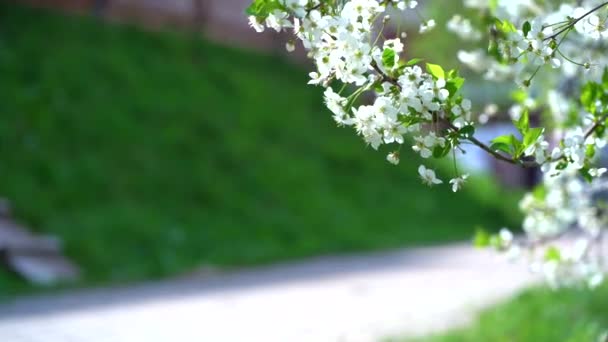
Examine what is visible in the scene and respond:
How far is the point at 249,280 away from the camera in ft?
28.8

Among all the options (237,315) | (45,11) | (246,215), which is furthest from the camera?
(45,11)

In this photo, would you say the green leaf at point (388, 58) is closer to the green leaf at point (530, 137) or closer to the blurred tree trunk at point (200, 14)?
the green leaf at point (530, 137)

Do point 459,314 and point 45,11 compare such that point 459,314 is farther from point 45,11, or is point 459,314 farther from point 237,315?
point 45,11

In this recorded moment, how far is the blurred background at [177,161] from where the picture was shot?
30.2 feet

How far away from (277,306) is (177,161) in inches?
209

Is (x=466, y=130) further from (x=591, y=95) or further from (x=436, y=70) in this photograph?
(x=591, y=95)

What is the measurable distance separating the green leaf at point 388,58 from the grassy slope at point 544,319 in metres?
3.15

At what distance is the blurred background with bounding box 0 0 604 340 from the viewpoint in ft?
30.2

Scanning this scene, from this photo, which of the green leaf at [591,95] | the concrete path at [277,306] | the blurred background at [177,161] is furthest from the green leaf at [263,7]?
the blurred background at [177,161]

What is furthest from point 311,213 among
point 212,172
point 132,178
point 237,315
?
point 237,315

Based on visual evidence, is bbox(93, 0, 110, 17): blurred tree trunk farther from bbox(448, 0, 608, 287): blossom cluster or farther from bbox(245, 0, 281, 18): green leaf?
bbox(245, 0, 281, 18): green leaf

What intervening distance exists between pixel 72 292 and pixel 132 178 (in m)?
3.27

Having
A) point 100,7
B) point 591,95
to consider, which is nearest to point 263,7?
point 591,95

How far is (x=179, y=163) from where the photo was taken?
1191 centimetres
